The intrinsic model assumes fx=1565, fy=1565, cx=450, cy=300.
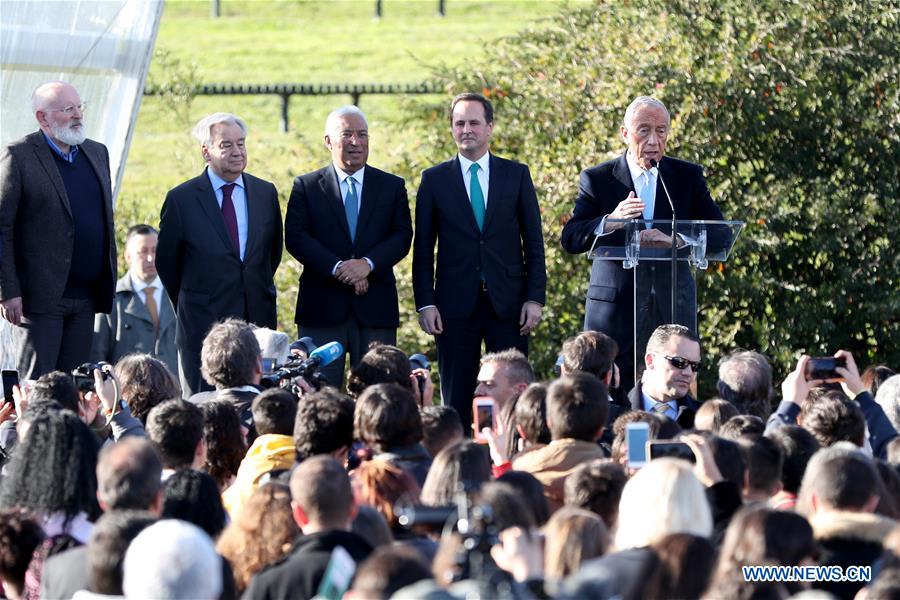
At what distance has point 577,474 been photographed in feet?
15.9

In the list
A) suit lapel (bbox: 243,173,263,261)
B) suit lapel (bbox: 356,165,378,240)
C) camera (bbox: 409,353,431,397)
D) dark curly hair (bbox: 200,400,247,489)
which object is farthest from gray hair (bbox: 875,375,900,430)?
suit lapel (bbox: 243,173,263,261)

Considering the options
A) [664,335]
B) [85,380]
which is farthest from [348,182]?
[85,380]

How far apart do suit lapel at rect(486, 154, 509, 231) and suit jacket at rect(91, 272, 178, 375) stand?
2741 mm

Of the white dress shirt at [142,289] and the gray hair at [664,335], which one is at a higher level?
the white dress shirt at [142,289]

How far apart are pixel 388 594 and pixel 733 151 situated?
25.2ft

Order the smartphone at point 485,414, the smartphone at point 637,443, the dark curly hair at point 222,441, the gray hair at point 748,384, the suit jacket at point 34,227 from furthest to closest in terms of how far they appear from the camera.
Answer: the suit jacket at point 34,227 → the gray hair at point 748,384 → the smartphone at point 485,414 → the dark curly hair at point 222,441 → the smartphone at point 637,443

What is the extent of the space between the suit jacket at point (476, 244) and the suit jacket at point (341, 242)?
0.15 m

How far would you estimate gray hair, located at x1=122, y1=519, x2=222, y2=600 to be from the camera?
3801 millimetres

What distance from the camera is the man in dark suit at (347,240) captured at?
8180mm

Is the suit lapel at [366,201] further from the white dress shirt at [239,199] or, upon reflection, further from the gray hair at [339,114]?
the white dress shirt at [239,199]

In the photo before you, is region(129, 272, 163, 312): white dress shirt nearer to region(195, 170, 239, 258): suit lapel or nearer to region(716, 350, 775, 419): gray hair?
region(195, 170, 239, 258): suit lapel

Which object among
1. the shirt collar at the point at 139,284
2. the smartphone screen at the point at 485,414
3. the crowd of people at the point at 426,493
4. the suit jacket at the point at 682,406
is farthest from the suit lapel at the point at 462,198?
the shirt collar at the point at 139,284

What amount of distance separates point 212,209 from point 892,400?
363cm

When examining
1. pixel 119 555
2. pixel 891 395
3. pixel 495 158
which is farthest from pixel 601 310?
pixel 119 555
